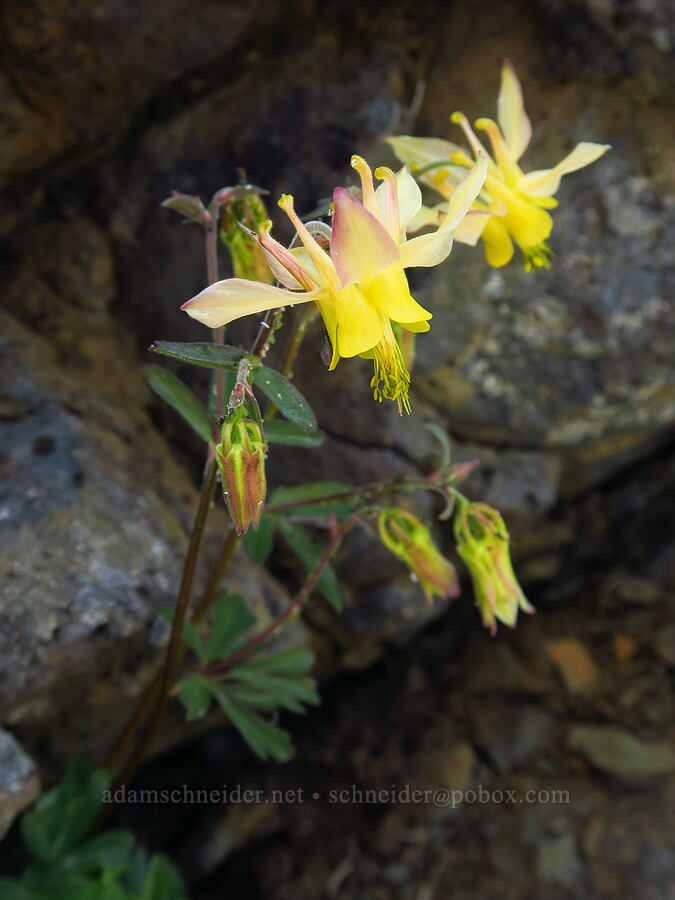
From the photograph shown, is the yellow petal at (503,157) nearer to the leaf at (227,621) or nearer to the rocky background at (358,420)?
the rocky background at (358,420)

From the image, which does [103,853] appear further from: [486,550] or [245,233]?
[245,233]

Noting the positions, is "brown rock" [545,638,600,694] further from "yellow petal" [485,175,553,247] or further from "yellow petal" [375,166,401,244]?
"yellow petal" [375,166,401,244]

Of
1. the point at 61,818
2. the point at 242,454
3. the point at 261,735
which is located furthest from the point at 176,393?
the point at 61,818

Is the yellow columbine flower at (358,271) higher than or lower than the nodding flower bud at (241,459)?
higher

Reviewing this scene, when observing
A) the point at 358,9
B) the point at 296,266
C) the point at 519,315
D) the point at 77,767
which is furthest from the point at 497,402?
the point at 77,767

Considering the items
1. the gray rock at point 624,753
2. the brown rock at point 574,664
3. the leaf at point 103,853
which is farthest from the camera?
the brown rock at point 574,664

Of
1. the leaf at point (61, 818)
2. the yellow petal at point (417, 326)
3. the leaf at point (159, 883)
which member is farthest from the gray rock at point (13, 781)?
the yellow petal at point (417, 326)

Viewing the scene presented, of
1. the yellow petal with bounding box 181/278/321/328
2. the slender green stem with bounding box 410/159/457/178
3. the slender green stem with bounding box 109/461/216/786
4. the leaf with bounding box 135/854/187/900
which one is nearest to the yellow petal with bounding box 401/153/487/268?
the yellow petal with bounding box 181/278/321/328
